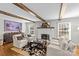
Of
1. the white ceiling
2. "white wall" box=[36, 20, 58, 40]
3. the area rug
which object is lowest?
the area rug

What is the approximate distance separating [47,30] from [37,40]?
28 centimetres

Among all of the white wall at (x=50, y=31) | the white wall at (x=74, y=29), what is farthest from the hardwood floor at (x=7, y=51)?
the white wall at (x=74, y=29)

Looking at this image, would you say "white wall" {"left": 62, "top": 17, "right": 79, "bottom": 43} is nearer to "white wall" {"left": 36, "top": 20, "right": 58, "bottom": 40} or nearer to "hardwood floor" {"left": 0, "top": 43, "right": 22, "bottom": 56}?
"white wall" {"left": 36, "top": 20, "right": 58, "bottom": 40}

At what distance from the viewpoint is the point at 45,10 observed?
217 centimetres

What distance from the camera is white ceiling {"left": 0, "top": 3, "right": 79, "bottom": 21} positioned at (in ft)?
6.85

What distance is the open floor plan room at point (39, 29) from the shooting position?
2096 millimetres

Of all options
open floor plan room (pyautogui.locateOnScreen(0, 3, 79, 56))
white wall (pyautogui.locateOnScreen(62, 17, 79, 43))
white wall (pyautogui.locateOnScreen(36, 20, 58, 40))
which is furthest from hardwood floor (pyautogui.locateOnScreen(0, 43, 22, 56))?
white wall (pyautogui.locateOnScreen(62, 17, 79, 43))

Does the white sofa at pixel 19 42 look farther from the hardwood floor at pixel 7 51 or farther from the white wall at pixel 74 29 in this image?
the white wall at pixel 74 29

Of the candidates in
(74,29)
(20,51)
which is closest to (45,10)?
(74,29)

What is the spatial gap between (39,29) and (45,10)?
0.38 m

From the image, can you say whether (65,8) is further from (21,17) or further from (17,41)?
(17,41)

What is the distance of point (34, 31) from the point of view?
225cm

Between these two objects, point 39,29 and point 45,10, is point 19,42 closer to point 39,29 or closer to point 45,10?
point 39,29

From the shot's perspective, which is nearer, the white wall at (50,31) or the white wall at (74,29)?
the white wall at (74,29)
